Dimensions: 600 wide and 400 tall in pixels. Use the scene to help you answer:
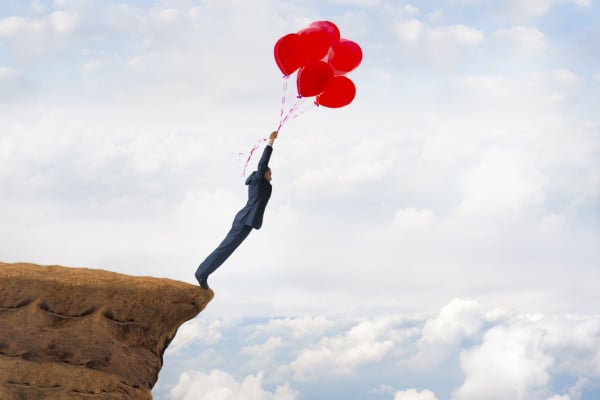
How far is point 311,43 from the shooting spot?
10.0m

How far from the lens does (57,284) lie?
998 cm

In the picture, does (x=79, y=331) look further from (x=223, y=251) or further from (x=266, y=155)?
(x=266, y=155)

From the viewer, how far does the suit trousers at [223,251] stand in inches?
414

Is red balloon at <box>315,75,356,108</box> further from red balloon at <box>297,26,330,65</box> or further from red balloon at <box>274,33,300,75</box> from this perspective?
red balloon at <box>274,33,300,75</box>

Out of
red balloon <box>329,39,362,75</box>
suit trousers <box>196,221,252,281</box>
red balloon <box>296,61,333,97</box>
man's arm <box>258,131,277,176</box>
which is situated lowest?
suit trousers <box>196,221,252,281</box>

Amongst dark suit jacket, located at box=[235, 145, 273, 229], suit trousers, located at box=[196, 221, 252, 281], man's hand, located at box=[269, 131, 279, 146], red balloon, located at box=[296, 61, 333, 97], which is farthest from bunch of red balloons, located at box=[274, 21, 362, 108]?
suit trousers, located at box=[196, 221, 252, 281]

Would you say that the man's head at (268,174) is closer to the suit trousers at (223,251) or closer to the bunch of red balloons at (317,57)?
the suit trousers at (223,251)

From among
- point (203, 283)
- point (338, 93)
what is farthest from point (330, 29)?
point (203, 283)

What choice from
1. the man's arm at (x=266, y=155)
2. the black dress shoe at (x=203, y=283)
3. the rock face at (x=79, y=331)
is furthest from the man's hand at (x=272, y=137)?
the rock face at (x=79, y=331)

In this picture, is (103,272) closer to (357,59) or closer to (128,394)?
(128,394)

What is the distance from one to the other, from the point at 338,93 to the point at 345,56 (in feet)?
1.67

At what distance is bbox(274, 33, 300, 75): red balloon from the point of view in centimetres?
997

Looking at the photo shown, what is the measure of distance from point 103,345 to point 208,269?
1.62 metres

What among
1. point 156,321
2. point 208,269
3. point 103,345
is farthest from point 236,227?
point 103,345
